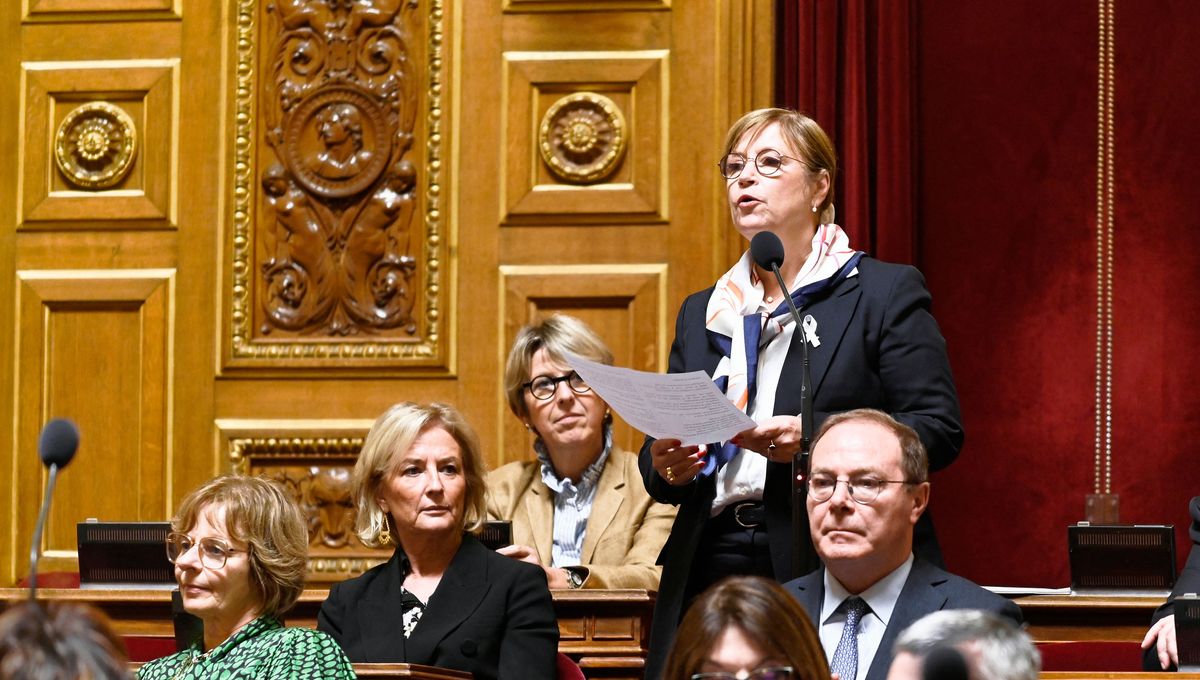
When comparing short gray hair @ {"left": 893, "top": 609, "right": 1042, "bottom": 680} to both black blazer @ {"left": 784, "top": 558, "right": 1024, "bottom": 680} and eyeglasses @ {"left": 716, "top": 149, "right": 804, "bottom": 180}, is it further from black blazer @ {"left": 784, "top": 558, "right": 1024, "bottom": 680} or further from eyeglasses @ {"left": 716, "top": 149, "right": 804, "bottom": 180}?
eyeglasses @ {"left": 716, "top": 149, "right": 804, "bottom": 180}

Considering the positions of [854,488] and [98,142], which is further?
[98,142]

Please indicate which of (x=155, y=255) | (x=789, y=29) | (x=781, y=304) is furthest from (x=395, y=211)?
(x=781, y=304)

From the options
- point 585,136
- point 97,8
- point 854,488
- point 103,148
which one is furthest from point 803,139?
point 97,8

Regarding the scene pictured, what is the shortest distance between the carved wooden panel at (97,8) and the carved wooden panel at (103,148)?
15 centimetres

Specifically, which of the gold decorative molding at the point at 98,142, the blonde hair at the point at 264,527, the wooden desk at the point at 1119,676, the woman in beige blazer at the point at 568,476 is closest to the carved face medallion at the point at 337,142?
the gold decorative molding at the point at 98,142

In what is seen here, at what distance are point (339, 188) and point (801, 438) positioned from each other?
2.40m

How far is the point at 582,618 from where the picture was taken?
346cm

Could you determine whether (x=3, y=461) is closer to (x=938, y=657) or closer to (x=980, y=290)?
(x=980, y=290)

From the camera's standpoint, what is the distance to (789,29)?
15.7 feet

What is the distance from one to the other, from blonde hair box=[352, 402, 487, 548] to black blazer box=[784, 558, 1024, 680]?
85cm

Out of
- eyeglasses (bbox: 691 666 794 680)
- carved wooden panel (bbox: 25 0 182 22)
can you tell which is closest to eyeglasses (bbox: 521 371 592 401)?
carved wooden panel (bbox: 25 0 182 22)

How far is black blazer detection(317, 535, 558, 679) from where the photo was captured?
124 inches

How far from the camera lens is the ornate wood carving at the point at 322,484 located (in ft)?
15.7

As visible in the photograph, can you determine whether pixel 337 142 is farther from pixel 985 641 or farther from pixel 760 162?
pixel 985 641
